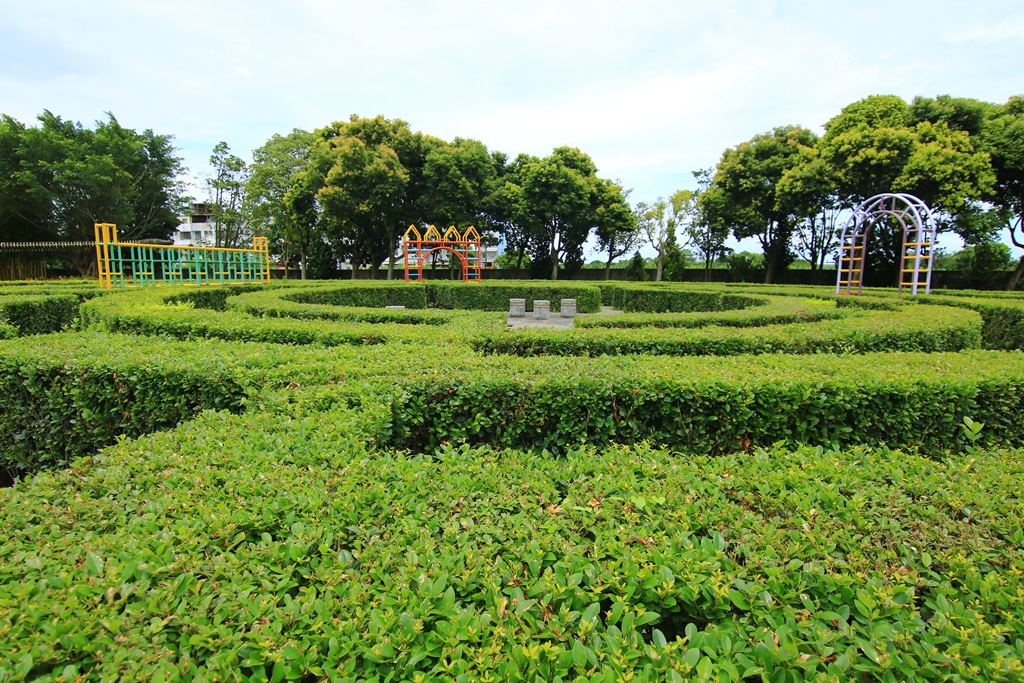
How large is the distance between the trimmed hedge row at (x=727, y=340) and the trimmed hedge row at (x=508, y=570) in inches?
134

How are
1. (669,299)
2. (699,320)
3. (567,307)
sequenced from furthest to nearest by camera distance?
1. (669,299)
2. (567,307)
3. (699,320)

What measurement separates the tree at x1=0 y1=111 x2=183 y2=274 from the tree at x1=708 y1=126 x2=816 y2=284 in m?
29.7

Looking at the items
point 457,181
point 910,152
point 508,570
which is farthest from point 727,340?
point 457,181

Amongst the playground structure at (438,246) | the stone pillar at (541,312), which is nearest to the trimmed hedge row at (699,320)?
the stone pillar at (541,312)

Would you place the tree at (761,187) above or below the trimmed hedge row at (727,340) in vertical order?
above

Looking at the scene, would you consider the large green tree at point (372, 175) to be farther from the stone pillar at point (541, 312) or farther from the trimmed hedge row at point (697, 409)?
the trimmed hedge row at point (697, 409)

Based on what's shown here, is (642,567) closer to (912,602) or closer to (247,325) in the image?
(912,602)

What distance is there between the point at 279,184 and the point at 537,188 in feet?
58.4

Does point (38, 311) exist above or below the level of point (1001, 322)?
below

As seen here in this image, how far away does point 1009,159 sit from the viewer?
1892cm

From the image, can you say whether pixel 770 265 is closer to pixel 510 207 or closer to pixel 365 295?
pixel 510 207

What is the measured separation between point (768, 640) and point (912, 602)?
0.52 meters

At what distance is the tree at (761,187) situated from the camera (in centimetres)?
2591

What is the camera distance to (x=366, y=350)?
499 cm
